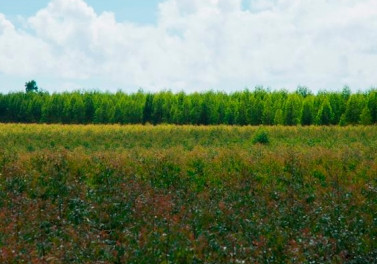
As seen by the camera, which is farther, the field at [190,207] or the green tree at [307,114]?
the green tree at [307,114]

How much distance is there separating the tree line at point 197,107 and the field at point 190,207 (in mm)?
38521

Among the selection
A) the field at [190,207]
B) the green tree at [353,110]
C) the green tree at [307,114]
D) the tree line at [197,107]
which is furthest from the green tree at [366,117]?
the field at [190,207]

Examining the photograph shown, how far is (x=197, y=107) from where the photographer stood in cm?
6994

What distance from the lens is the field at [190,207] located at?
11719 mm

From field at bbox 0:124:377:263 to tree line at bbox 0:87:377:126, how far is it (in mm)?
38521

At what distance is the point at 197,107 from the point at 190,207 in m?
54.9

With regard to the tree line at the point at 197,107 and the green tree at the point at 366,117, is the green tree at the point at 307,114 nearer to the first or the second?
the tree line at the point at 197,107

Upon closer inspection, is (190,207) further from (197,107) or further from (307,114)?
(197,107)

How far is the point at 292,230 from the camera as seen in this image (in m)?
13.7

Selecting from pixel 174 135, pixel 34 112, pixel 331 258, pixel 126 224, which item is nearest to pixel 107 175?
pixel 126 224

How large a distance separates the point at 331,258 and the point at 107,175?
9.43 m

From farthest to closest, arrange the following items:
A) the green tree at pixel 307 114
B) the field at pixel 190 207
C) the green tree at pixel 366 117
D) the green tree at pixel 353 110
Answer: the green tree at pixel 307 114
the green tree at pixel 353 110
the green tree at pixel 366 117
the field at pixel 190 207

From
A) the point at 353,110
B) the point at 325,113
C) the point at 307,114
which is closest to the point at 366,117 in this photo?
the point at 353,110

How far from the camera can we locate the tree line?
6266 centimetres
